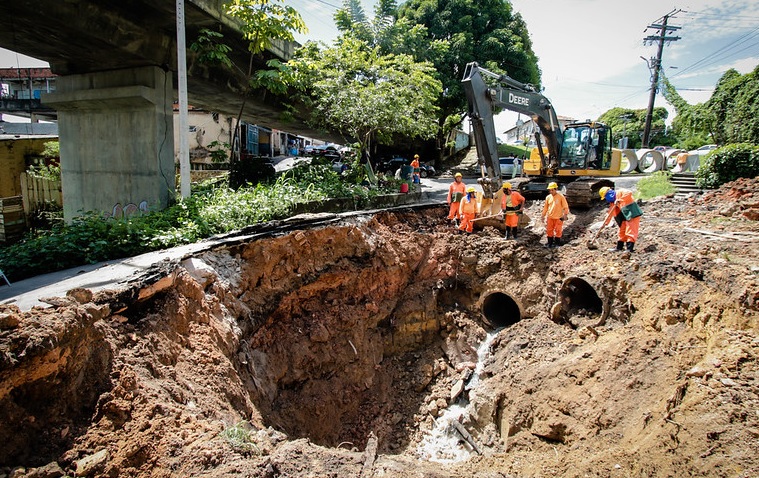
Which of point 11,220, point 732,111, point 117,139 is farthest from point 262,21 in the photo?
point 732,111

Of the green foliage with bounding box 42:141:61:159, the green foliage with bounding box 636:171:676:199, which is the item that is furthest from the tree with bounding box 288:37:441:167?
→ the green foliage with bounding box 42:141:61:159

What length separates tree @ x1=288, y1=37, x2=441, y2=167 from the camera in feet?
40.5

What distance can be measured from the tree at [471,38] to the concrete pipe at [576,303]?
16.4 m

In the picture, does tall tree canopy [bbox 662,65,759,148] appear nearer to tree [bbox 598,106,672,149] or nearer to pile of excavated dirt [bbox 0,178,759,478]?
pile of excavated dirt [bbox 0,178,759,478]

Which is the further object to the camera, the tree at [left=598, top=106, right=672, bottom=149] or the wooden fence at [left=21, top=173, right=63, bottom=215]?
the tree at [left=598, top=106, right=672, bottom=149]

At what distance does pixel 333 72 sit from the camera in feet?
40.8

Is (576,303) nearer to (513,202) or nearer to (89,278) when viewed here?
(513,202)

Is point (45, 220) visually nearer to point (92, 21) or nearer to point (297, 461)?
point (92, 21)

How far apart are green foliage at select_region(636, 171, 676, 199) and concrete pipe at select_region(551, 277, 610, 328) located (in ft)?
19.2

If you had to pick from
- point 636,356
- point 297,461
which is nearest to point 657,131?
point 636,356

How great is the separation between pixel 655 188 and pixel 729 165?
2077 mm

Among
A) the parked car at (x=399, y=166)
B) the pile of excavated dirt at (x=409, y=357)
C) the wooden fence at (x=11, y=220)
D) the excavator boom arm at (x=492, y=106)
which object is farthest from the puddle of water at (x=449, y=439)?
the parked car at (x=399, y=166)

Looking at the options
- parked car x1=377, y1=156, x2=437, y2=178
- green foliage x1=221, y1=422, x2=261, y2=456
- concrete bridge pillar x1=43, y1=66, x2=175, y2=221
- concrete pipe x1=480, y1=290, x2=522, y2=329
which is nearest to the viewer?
green foliage x1=221, y1=422, x2=261, y2=456

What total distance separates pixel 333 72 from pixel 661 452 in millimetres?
11847
